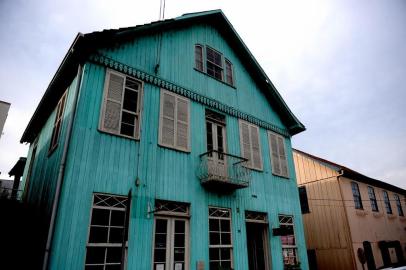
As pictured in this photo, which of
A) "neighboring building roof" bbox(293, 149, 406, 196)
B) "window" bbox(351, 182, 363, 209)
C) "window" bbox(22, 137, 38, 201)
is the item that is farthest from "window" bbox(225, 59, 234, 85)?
"window" bbox(351, 182, 363, 209)

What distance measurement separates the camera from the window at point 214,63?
38.7ft

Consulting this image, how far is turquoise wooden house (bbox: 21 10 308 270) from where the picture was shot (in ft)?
22.6

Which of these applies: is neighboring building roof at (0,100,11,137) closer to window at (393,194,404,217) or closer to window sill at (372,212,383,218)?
window sill at (372,212,383,218)

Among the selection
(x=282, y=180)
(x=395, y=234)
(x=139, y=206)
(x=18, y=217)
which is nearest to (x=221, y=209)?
(x=139, y=206)

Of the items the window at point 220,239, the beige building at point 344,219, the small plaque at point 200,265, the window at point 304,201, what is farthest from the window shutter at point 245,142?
the window at point 304,201

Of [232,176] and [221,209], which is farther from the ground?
[232,176]

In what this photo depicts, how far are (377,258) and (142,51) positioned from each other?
18.3m

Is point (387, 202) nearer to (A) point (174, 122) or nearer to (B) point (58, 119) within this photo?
(A) point (174, 122)

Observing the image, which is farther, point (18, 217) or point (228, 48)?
point (228, 48)

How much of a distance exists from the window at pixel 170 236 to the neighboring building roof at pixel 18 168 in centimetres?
1090

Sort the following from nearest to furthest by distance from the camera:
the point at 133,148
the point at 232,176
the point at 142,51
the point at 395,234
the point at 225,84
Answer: the point at 133,148, the point at 142,51, the point at 232,176, the point at 225,84, the point at 395,234

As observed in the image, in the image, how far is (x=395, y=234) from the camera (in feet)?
66.7

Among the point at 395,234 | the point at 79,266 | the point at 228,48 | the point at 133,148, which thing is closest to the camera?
the point at 79,266

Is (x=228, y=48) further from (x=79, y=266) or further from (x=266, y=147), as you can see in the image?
(x=79, y=266)
